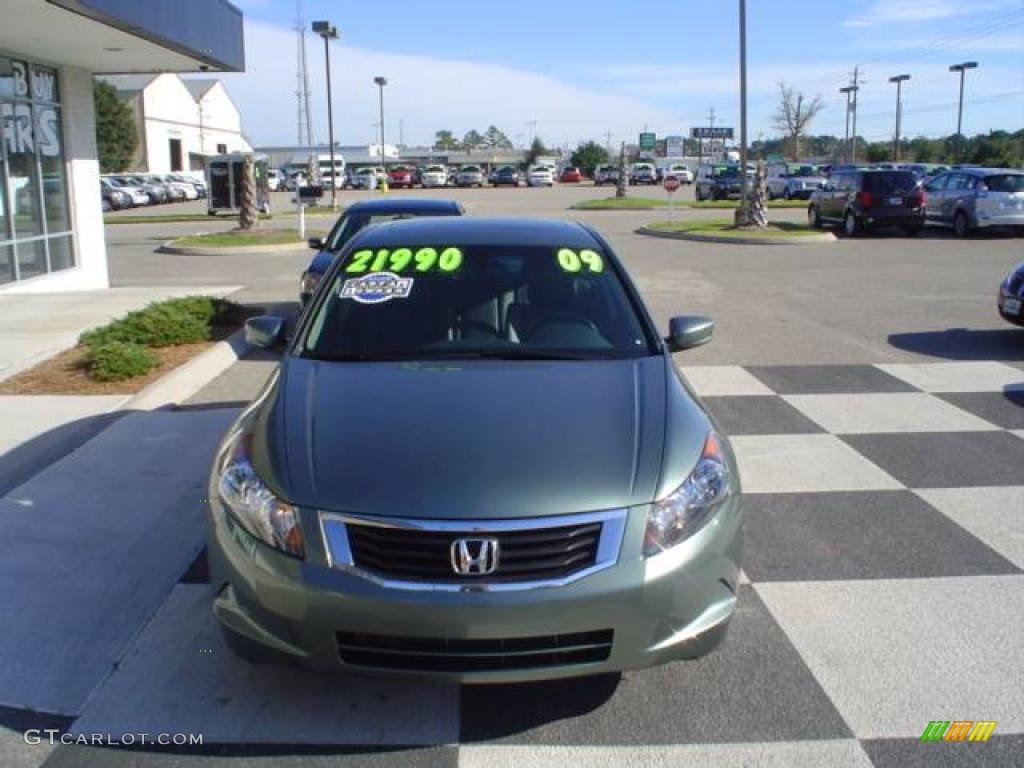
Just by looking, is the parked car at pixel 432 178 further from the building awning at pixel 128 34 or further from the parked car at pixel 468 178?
the building awning at pixel 128 34

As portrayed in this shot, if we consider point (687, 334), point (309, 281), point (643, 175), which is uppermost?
point (643, 175)

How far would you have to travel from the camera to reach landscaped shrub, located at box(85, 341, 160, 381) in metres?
8.05

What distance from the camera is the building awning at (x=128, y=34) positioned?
1029cm

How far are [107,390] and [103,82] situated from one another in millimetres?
69527

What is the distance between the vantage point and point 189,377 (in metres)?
8.45

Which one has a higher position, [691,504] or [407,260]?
[407,260]

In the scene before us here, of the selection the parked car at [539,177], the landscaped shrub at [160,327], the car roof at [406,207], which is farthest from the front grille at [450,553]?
the parked car at [539,177]

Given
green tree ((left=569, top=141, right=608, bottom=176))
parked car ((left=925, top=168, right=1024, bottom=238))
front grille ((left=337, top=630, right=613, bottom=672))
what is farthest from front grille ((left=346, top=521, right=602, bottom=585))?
green tree ((left=569, top=141, right=608, bottom=176))

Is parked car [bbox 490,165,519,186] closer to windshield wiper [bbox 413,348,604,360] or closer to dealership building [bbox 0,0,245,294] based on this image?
dealership building [bbox 0,0,245,294]

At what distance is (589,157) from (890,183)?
89396mm

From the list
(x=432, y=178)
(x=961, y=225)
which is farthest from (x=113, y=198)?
(x=961, y=225)

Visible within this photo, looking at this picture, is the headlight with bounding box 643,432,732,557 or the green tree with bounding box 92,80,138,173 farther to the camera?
the green tree with bounding box 92,80,138,173

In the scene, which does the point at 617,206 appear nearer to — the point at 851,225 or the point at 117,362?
the point at 851,225

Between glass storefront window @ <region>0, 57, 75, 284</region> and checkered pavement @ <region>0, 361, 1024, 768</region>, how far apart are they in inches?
422
